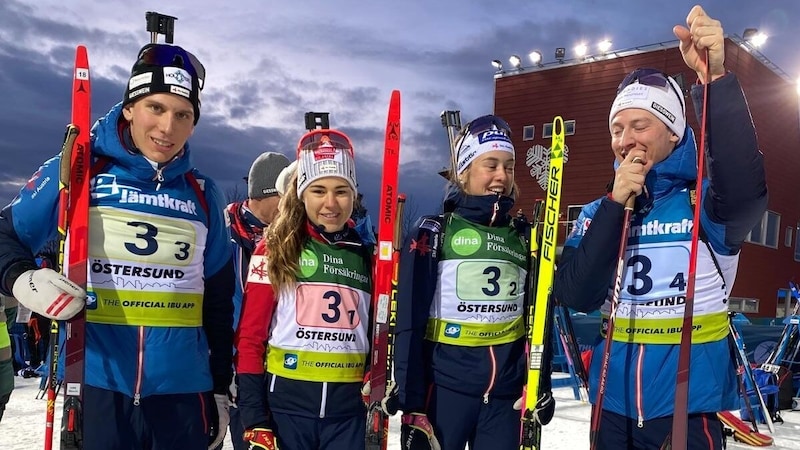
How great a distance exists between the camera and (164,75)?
266cm

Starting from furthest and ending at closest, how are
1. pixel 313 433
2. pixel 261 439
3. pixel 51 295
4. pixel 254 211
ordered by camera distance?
1. pixel 254 211
2. pixel 313 433
3. pixel 261 439
4. pixel 51 295

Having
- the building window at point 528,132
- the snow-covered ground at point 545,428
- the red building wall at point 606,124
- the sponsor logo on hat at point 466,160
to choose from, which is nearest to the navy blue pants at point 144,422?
the sponsor logo on hat at point 466,160

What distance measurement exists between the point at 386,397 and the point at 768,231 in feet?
85.1

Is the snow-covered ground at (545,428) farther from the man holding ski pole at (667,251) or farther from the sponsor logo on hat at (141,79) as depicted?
the sponsor logo on hat at (141,79)

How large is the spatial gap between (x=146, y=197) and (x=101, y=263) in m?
0.33

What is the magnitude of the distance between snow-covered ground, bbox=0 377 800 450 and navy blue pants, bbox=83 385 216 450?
3322 mm

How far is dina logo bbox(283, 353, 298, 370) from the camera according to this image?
2.78 meters

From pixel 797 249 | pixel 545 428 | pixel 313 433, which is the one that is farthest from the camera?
pixel 797 249

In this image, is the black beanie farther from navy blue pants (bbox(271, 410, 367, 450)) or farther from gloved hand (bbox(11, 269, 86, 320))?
navy blue pants (bbox(271, 410, 367, 450))

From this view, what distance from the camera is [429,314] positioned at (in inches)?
129

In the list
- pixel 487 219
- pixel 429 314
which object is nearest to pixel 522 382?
pixel 429 314

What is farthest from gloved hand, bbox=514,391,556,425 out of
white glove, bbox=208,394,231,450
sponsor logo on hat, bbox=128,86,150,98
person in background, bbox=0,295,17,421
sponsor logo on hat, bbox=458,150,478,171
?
person in background, bbox=0,295,17,421

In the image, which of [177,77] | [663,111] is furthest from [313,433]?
[663,111]

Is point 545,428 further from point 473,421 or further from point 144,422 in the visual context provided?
point 144,422
